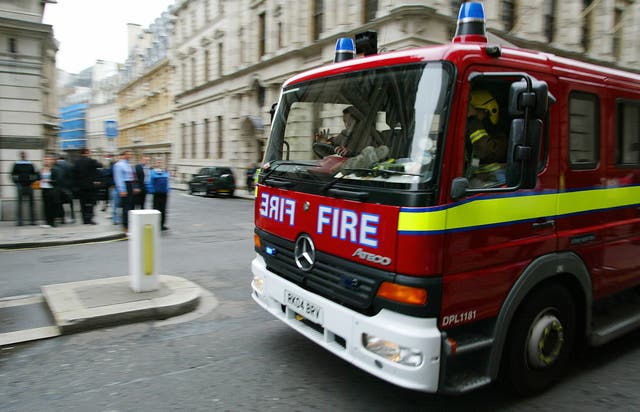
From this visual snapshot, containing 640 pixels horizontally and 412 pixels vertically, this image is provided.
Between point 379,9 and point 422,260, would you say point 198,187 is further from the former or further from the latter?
point 422,260

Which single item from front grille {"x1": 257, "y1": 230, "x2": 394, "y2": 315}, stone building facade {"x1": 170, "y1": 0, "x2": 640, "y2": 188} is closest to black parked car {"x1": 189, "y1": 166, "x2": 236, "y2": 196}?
stone building facade {"x1": 170, "y1": 0, "x2": 640, "y2": 188}

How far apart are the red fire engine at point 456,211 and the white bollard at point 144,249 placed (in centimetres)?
199

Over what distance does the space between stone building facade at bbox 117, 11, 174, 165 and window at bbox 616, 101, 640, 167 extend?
158ft

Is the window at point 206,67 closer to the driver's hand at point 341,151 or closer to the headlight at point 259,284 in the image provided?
the headlight at point 259,284

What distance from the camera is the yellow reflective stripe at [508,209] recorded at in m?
2.96

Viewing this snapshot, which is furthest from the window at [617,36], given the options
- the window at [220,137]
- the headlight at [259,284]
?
the headlight at [259,284]

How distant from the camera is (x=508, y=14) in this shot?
22.3 m

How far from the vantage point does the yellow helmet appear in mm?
3133

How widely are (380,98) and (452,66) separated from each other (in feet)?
2.06

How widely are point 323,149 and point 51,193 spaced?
10256 mm

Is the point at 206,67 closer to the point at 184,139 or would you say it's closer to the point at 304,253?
the point at 184,139

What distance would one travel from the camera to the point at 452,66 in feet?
9.89

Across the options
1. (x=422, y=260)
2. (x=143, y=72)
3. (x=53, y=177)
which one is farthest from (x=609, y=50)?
(x=143, y=72)

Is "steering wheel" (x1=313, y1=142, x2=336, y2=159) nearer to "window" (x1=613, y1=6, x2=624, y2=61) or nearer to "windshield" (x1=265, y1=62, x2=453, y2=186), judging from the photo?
"windshield" (x1=265, y1=62, x2=453, y2=186)
